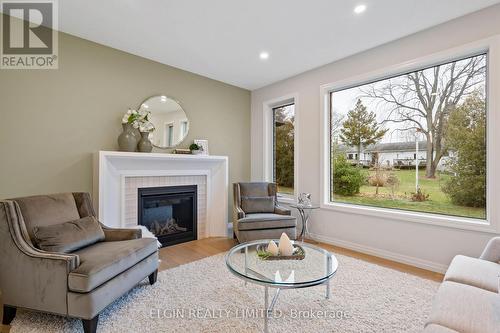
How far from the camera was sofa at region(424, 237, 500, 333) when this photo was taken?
1.17 meters

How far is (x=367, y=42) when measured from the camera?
3070mm

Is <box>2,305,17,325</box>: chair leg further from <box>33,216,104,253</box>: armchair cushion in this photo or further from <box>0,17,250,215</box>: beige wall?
<box>0,17,250,215</box>: beige wall

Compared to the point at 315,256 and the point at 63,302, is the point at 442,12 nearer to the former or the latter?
the point at 315,256

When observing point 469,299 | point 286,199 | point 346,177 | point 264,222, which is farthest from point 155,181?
point 469,299

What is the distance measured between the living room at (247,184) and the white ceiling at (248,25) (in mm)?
22

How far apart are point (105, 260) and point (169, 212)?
2.01 meters

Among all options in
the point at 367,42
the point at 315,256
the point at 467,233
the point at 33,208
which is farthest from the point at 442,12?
the point at 33,208

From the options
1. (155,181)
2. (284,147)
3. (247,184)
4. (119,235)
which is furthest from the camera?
(284,147)

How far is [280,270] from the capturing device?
186 cm

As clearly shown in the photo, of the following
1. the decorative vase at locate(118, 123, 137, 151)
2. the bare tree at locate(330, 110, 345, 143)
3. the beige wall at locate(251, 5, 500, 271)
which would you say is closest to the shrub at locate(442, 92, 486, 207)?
the beige wall at locate(251, 5, 500, 271)

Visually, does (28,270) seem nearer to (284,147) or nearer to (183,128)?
(183,128)

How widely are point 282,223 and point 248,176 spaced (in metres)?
1.71

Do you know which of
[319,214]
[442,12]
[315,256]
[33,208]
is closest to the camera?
[33,208]

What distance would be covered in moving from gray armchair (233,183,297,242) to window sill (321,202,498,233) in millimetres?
738
